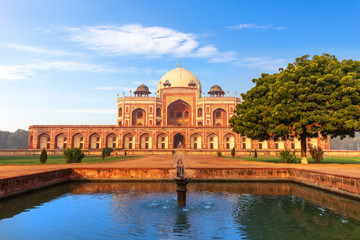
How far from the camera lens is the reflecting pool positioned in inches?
192

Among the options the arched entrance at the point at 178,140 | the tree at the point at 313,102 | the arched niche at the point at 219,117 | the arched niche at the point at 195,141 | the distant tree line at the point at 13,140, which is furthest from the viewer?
the distant tree line at the point at 13,140

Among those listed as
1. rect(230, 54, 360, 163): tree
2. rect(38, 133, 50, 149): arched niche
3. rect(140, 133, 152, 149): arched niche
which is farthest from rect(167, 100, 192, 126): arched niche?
rect(230, 54, 360, 163): tree

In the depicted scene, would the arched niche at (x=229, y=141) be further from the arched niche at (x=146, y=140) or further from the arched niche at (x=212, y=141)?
the arched niche at (x=146, y=140)

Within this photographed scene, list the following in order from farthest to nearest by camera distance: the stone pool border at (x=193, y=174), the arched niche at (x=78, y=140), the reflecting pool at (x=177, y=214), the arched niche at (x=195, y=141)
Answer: the arched niche at (x=78, y=140) < the arched niche at (x=195, y=141) < the stone pool border at (x=193, y=174) < the reflecting pool at (x=177, y=214)

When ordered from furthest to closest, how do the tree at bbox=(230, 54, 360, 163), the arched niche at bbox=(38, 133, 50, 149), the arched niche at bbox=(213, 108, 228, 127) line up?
the arched niche at bbox=(213, 108, 228, 127) → the arched niche at bbox=(38, 133, 50, 149) → the tree at bbox=(230, 54, 360, 163)

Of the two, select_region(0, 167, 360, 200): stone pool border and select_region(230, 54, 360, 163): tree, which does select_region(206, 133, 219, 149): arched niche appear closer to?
select_region(230, 54, 360, 163): tree

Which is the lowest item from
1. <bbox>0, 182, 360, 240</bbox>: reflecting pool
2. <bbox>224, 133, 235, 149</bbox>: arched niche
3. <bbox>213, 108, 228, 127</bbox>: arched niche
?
<bbox>0, 182, 360, 240</bbox>: reflecting pool

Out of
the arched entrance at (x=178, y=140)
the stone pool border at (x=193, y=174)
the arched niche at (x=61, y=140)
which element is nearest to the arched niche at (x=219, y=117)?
the arched entrance at (x=178, y=140)

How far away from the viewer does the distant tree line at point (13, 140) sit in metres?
62.8

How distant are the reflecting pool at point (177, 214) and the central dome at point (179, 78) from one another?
157 feet

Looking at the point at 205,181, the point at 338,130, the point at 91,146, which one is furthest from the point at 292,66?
the point at 91,146

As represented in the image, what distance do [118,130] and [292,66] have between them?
31.7m

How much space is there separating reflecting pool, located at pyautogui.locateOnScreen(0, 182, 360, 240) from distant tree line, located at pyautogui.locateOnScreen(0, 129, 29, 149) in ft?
211

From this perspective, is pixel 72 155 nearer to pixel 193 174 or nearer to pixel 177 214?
pixel 193 174
